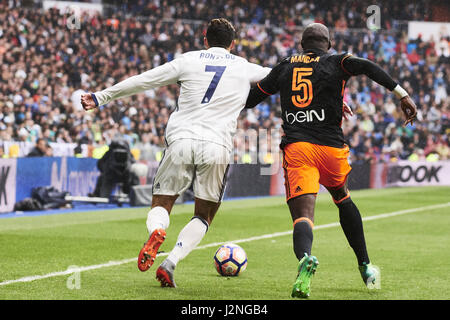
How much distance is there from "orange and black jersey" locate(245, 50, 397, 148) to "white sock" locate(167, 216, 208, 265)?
0.94 meters

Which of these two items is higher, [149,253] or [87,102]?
[87,102]

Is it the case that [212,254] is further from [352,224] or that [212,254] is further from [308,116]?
[308,116]

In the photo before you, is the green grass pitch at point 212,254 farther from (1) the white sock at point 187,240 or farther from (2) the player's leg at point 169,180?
(2) the player's leg at point 169,180

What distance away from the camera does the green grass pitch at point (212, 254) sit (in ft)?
19.5

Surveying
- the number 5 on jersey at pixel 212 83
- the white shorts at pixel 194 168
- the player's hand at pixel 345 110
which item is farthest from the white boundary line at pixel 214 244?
the player's hand at pixel 345 110

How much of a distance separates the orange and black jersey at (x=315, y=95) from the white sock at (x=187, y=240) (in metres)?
0.94

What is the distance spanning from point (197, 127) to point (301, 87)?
0.87m

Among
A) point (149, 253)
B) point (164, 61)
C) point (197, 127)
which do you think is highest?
point (164, 61)

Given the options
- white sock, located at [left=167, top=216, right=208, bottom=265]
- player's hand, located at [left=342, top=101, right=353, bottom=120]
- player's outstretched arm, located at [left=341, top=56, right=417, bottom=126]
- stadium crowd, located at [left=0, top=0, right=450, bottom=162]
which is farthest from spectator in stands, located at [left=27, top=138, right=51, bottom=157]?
player's outstretched arm, located at [left=341, top=56, right=417, bottom=126]

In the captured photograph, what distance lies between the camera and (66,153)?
1884 cm

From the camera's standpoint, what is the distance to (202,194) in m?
6.02

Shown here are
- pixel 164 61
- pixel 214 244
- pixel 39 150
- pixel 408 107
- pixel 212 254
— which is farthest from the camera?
pixel 164 61

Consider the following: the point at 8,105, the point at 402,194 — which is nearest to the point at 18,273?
the point at 8,105

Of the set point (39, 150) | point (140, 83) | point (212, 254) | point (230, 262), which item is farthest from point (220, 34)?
point (39, 150)
